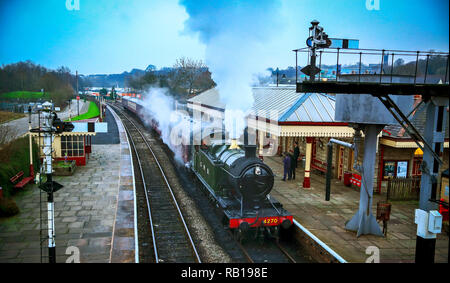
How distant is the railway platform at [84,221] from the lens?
369 inches

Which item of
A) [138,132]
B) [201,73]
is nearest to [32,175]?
[138,132]

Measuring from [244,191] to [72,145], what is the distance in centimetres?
1294

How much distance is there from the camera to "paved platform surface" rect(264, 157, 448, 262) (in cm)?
977

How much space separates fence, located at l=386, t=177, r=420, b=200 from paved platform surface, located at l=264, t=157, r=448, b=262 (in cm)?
27

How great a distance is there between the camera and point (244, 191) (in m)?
10.7

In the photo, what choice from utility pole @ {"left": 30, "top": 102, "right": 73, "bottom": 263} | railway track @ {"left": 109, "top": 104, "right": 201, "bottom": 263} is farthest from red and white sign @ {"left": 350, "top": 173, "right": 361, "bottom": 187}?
utility pole @ {"left": 30, "top": 102, "right": 73, "bottom": 263}

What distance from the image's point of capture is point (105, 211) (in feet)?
41.7

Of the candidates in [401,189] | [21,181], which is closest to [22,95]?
[21,181]

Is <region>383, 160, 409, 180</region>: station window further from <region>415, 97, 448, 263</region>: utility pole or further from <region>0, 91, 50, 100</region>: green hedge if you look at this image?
<region>0, 91, 50, 100</region>: green hedge

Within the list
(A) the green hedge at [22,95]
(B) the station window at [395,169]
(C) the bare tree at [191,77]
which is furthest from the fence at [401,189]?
(C) the bare tree at [191,77]

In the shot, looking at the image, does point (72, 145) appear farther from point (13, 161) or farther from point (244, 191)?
point (244, 191)

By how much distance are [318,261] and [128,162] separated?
14.5 m

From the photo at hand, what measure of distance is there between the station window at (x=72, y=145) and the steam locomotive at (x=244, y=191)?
10.1 metres
